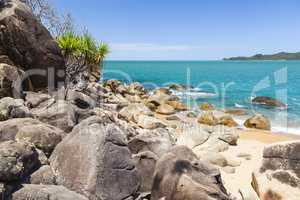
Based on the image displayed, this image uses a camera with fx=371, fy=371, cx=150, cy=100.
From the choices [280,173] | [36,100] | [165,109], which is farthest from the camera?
[165,109]

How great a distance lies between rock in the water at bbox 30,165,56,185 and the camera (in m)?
4.99

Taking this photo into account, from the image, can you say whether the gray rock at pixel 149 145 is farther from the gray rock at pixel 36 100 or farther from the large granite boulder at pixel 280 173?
the gray rock at pixel 36 100

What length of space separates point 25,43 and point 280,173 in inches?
306

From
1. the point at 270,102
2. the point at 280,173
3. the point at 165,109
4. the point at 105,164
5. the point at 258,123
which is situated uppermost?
the point at 105,164

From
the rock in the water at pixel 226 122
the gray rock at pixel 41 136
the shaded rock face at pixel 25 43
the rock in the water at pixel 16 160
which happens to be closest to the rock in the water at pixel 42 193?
the rock in the water at pixel 16 160

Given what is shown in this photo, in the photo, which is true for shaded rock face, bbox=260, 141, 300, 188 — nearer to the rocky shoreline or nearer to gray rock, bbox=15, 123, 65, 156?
the rocky shoreline

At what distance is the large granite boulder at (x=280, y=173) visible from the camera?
6.61 metres

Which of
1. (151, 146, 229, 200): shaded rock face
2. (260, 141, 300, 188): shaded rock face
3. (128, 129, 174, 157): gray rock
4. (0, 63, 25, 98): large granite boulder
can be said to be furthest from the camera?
(0, 63, 25, 98): large granite boulder

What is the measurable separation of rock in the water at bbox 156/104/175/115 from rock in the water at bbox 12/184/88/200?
15.7m

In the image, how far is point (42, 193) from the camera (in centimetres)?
449

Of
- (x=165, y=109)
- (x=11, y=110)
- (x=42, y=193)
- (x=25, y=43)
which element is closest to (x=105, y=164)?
(x=42, y=193)

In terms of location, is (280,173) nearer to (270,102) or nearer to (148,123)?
(148,123)

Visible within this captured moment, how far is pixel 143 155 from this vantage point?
6.79 meters

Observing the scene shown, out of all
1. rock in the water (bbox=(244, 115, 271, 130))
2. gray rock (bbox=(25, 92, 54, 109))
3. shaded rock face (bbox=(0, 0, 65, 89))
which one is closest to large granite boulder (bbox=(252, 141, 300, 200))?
gray rock (bbox=(25, 92, 54, 109))
